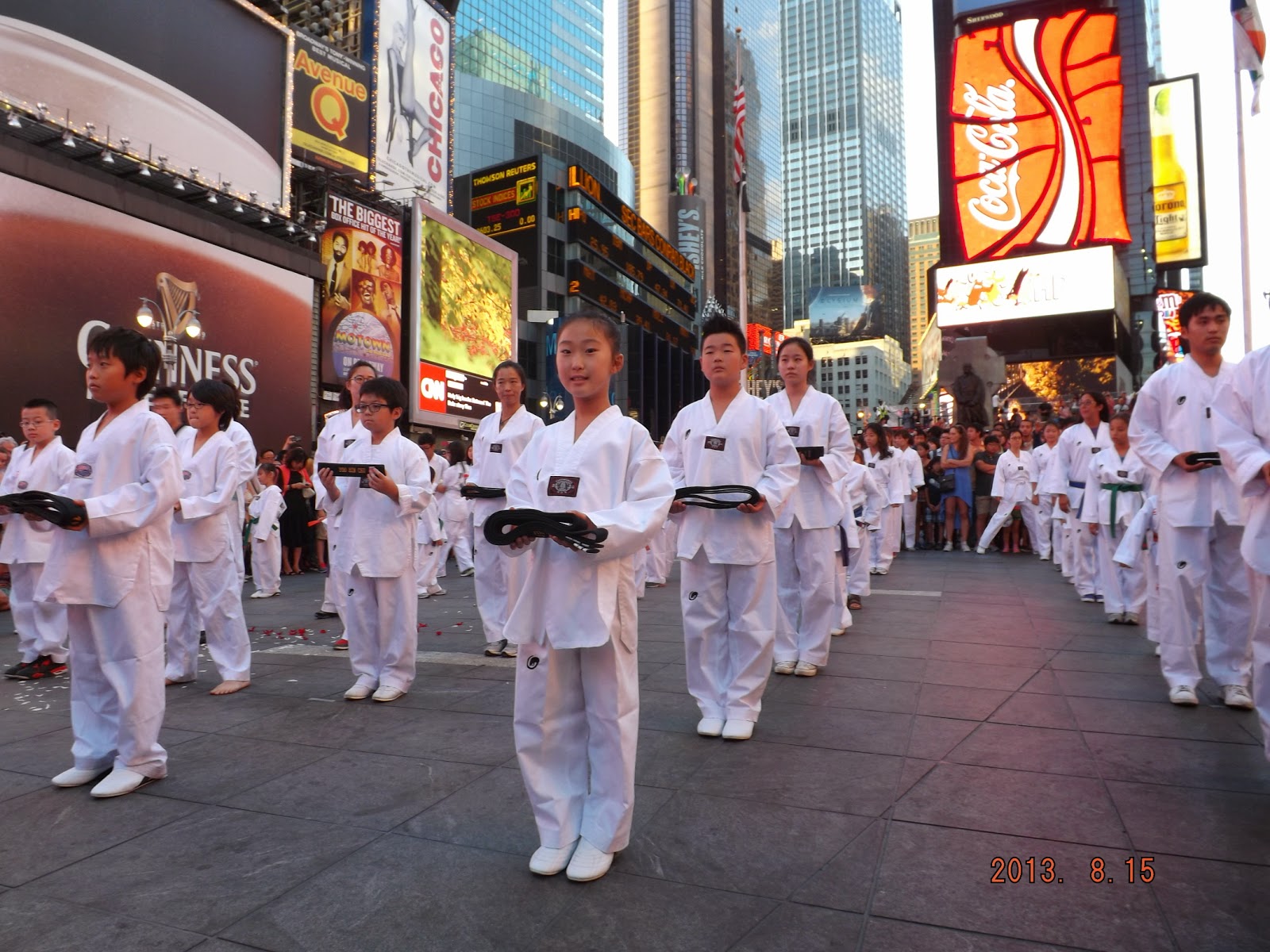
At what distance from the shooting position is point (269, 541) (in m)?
9.12

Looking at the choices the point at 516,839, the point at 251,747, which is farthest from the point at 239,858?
the point at 251,747

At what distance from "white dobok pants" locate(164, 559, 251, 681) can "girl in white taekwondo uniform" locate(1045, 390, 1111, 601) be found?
658cm

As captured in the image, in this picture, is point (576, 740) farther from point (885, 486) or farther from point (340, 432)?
point (885, 486)

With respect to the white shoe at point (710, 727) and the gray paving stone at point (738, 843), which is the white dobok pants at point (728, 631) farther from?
the gray paving stone at point (738, 843)

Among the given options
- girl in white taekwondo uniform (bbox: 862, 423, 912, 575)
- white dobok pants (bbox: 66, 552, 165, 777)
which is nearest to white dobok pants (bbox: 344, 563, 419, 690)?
white dobok pants (bbox: 66, 552, 165, 777)

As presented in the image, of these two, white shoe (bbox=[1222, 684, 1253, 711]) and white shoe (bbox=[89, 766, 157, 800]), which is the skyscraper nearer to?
white shoe (bbox=[1222, 684, 1253, 711])

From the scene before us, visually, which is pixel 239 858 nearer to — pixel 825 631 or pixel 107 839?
pixel 107 839

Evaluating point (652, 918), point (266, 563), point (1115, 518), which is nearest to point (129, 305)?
point (266, 563)

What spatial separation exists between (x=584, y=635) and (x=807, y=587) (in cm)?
270

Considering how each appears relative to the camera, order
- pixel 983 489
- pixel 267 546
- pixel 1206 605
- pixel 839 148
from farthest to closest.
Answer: pixel 839 148, pixel 983 489, pixel 267 546, pixel 1206 605

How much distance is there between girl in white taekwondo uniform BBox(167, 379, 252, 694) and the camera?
15.5 ft

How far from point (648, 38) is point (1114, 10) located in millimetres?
97656

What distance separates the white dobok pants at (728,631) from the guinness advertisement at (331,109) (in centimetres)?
2192

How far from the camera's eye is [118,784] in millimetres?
3027
